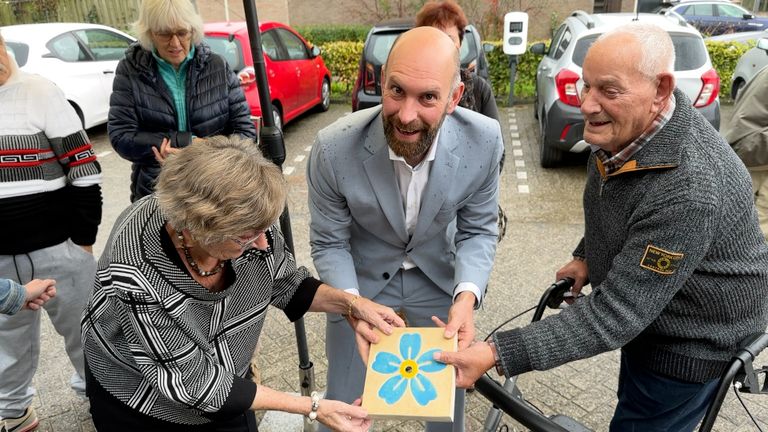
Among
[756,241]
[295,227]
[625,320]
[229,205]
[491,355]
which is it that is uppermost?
[229,205]

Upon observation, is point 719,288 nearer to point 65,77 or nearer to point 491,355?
point 491,355

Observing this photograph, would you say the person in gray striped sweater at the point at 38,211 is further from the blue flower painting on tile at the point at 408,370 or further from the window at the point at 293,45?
the window at the point at 293,45

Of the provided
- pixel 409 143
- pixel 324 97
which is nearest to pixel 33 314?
pixel 409 143

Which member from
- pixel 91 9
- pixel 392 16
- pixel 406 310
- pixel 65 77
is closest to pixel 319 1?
pixel 392 16

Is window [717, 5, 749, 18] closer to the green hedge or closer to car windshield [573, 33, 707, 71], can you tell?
the green hedge

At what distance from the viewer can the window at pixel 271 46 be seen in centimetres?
759

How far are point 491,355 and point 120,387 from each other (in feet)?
3.89

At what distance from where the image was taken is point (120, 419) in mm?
1769

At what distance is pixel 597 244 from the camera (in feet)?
5.88

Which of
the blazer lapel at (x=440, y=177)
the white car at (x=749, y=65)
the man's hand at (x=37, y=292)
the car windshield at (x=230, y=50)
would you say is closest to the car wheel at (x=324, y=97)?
the car windshield at (x=230, y=50)

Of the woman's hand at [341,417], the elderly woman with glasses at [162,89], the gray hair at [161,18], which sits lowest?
the woman's hand at [341,417]

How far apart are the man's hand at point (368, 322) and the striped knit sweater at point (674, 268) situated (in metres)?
0.41

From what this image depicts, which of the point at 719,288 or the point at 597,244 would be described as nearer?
the point at 719,288

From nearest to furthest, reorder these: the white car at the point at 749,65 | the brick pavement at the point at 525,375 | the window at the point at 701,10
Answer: the brick pavement at the point at 525,375 < the white car at the point at 749,65 < the window at the point at 701,10
